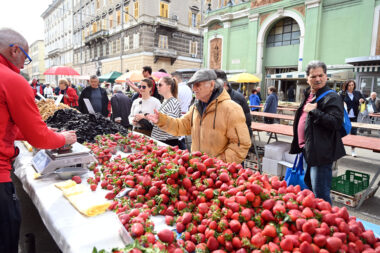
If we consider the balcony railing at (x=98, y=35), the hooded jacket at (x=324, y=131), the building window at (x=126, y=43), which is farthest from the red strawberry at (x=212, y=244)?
the balcony railing at (x=98, y=35)

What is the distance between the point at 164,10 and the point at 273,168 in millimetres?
27081

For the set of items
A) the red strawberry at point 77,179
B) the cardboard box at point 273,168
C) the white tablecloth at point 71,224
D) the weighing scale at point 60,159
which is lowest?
the cardboard box at point 273,168

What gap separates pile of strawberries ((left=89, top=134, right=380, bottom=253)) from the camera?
1.20m

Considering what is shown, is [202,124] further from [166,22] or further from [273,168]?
[166,22]

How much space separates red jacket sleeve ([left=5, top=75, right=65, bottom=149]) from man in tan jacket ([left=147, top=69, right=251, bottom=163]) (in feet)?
3.47

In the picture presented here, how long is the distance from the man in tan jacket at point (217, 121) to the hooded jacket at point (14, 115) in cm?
108

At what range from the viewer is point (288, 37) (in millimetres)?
18172

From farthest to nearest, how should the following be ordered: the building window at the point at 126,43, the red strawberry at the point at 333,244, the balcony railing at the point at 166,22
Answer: the building window at the point at 126,43 → the balcony railing at the point at 166,22 → the red strawberry at the point at 333,244

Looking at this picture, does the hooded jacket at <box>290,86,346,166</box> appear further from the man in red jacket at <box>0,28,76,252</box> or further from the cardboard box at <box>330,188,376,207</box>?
the man in red jacket at <box>0,28,76,252</box>

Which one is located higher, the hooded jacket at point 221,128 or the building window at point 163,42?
the building window at point 163,42

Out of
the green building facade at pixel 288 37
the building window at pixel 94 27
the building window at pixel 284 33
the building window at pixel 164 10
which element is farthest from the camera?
the building window at pixel 94 27

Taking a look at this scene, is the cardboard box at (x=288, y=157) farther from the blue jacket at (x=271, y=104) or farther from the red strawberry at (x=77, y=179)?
the blue jacket at (x=271, y=104)

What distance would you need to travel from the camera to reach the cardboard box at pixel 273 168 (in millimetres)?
5047

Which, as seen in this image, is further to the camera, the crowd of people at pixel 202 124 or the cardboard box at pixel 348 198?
the cardboard box at pixel 348 198
